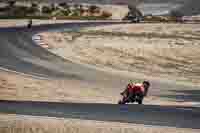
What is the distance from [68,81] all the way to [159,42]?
65.5ft

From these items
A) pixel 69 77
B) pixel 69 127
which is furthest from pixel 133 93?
pixel 69 77

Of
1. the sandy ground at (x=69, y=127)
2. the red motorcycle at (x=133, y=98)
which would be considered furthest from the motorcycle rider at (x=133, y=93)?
the sandy ground at (x=69, y=127)

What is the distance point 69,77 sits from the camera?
33.4 metres

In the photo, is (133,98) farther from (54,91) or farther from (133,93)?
(54,91)

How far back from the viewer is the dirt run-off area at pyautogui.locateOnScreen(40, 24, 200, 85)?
37.9m

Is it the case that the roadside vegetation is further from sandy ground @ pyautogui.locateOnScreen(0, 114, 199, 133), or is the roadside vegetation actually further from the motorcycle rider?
sandy ground @ pyautogui.locateOnScreen(0, 114, 199, 133)

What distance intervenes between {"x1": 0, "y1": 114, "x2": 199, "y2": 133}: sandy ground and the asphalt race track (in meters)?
0.50

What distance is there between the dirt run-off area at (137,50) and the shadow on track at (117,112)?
1674 cm

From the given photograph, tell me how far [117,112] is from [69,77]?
16990 millimetres

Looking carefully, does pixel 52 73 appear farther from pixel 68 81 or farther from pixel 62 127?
pixel 62 127

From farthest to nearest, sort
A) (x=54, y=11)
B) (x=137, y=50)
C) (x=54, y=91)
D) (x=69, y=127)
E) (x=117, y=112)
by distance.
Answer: (x=54, y=11), (x=137, y=50), (x=54, y=91), (x=117, y=112), (x=69, y=127)

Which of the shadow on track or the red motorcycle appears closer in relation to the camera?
the shadow on track

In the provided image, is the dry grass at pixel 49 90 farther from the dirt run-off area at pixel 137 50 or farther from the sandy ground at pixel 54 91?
the dirt run-off area at pixel 137 50

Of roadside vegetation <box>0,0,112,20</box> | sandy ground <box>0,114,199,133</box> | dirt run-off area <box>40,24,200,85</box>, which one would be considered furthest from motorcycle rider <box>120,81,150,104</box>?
roadside vegetation <box>0,0,112,20</box>
